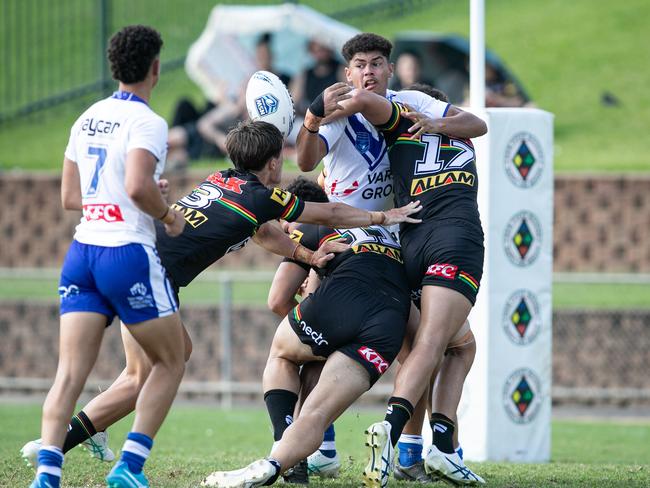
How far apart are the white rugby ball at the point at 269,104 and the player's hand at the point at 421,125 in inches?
28.1

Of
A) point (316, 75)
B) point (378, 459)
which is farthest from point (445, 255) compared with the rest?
point (316, 75)

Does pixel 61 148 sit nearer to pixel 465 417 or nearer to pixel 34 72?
pixel 34 72

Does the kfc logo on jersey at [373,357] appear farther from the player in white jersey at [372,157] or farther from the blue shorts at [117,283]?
the blue shorts at [117,283]

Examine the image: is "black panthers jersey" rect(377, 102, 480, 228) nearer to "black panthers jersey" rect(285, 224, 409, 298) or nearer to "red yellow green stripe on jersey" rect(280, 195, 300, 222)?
"black panthers jersey" rect(285, 224, 409, 298)

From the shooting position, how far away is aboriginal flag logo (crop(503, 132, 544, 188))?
27.4ft

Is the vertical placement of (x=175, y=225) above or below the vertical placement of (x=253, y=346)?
above

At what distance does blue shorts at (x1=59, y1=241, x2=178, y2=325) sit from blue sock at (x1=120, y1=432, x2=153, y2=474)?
0.58m

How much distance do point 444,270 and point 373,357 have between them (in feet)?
2.26

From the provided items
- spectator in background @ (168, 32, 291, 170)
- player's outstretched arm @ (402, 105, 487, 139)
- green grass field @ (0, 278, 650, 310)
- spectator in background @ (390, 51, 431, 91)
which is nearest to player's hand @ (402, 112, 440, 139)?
player's outstretched arm @ (402, 105, 487, 139)

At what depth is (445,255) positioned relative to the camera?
598 cm

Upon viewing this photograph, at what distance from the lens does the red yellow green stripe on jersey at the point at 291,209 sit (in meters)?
5.66

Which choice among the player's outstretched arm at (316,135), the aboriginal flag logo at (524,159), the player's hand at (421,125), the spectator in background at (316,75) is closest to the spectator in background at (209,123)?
the spectator in background at (316,75)

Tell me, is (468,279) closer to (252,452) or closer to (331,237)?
(331,237)

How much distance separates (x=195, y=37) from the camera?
19.9 metres
